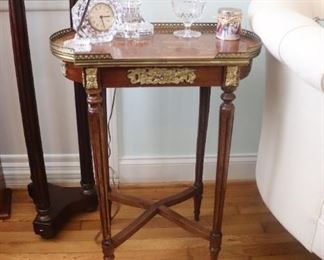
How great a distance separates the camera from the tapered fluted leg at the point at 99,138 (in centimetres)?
107

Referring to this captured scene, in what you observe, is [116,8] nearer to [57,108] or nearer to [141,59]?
[141,59]

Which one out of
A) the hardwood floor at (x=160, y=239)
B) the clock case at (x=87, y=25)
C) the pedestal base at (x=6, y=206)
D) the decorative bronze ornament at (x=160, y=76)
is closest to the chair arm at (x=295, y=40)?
the decorative bronze ornament at (x=160, y=76)

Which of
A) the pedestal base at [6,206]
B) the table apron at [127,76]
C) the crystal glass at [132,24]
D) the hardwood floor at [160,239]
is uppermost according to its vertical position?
the crystal glass at [132,24]

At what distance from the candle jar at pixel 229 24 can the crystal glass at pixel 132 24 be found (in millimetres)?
206

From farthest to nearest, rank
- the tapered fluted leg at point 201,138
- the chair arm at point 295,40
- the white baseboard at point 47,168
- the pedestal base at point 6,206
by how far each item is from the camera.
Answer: the white baseboard at point 47,168 < the pedestal base at point 6,206 < the tapered fluted leg at point 201,138 < the chair arm at point 295,40

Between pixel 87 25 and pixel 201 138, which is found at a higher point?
pixel 87 25

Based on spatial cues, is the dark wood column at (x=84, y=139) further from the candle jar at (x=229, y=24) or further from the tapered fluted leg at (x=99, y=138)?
the candle jar at (x=229, y=24)

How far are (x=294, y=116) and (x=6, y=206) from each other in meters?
1.15

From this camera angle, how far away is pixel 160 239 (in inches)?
60.7

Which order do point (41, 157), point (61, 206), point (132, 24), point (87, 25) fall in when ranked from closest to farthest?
point (87, 25)
point (132, 24)
point (41, 157)
point (61, 206)

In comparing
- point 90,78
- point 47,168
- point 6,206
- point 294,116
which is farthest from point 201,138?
point 6,206

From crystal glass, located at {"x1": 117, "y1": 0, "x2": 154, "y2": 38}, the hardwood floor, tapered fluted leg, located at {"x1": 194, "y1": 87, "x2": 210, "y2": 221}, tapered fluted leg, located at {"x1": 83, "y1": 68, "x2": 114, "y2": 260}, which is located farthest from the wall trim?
crystal glass, located at {"x1": 117, "y1": 0, "x2": 154, "y2": 38}

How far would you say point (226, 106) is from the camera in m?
1.13

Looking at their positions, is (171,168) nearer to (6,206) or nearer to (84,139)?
(84,139)
